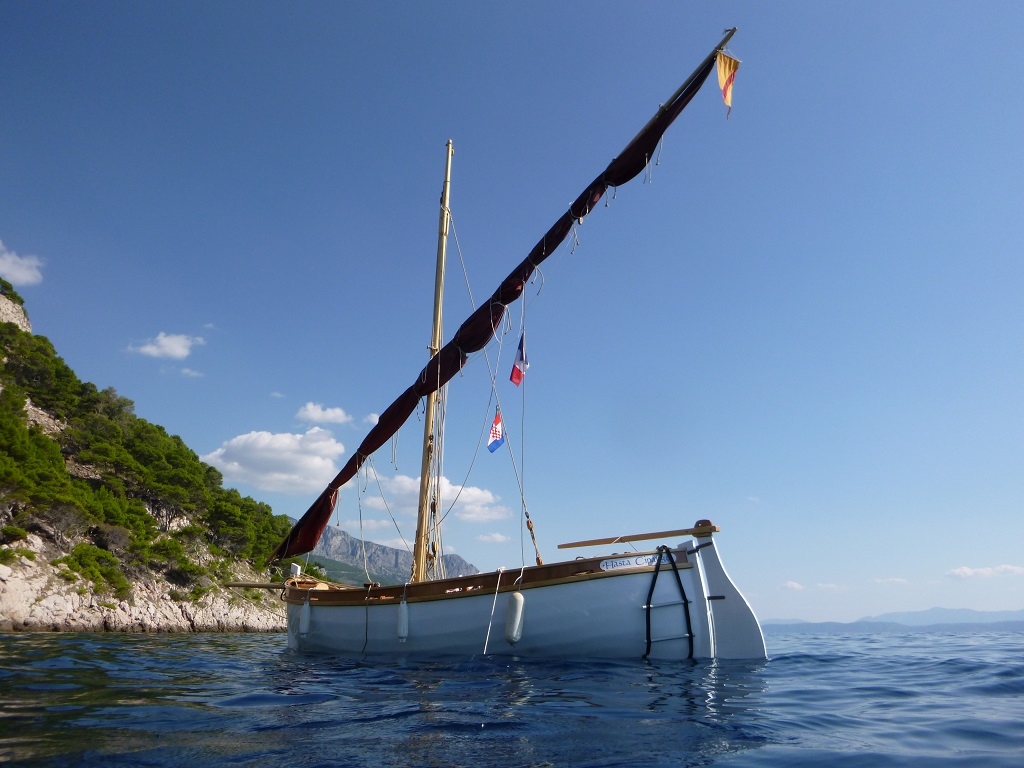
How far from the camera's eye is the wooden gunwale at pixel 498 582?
10.1 metres

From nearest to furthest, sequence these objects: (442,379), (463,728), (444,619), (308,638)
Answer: (463,728), (444,619), (308,638), (442,379)

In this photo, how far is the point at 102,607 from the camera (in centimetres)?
3253

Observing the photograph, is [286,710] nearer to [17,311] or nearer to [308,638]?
[308,638]

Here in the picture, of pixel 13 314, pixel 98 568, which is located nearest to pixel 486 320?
pixel 98 568

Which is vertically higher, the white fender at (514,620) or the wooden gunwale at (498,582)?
the wooden gunwale at (498,582)

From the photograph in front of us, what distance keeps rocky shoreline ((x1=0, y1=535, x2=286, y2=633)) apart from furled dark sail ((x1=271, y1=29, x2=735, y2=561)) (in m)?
18.8

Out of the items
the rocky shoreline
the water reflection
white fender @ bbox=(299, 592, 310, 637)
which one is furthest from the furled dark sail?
the rocky shoreline

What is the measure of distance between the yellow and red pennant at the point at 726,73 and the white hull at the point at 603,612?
8690mm

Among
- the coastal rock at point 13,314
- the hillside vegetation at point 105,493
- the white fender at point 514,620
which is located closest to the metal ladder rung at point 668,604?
the white fender at point 514,620

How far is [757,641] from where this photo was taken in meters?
9.95

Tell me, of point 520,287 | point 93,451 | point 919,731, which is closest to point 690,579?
point 919,731

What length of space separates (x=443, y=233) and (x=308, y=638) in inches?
485

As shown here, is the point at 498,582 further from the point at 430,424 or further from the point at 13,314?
the point at 13,314

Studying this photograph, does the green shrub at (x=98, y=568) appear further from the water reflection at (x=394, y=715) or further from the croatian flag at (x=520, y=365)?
the croatian flag at (x=520, y=365)
